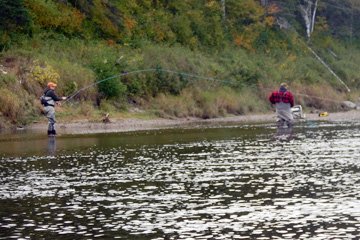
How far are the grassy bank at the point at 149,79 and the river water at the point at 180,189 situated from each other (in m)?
8.99

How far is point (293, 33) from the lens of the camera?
6762cm

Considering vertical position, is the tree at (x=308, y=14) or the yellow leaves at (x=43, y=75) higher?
the tree at (x=308, y=14)

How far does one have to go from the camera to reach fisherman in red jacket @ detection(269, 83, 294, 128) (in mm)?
37094

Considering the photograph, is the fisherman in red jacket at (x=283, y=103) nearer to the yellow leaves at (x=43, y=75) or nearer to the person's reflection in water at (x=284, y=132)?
the person's reflection in water at (x=284, y=132)

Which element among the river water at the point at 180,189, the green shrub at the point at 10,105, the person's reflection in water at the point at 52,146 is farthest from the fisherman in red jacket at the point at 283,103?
the person's reflection in water at the point at 52,146

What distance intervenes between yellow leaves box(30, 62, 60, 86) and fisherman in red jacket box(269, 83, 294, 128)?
8.79 m

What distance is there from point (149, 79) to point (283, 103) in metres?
8.57

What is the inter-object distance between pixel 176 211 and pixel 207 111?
1171 inches

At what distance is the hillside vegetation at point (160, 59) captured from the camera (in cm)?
3838

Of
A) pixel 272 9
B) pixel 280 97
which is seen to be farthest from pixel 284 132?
pixel 272 9

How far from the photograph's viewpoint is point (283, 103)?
37.5 m

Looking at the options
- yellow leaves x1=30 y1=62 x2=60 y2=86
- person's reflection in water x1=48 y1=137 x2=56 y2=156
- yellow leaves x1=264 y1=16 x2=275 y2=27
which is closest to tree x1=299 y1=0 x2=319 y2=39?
yellow leaves x1=264 y1=16 x2=275 y2=27

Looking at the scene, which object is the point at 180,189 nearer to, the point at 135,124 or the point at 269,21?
the point at 135,124

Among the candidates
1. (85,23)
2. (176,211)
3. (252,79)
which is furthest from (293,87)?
(176,211)
